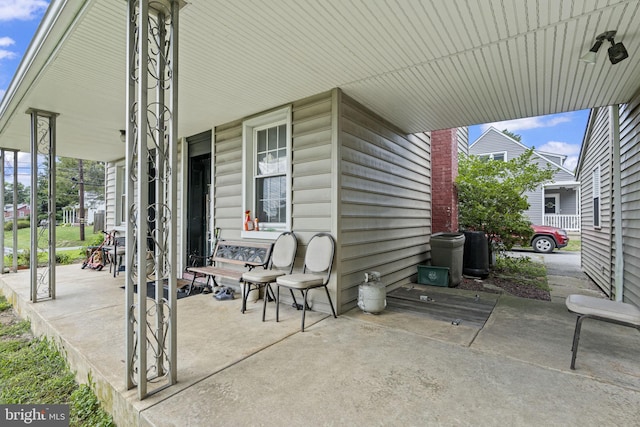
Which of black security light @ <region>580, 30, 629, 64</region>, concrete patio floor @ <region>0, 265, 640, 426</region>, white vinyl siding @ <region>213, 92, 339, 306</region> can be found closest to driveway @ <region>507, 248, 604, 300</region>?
concrete patio floor @ <region>0, 265, 640, 426</region>

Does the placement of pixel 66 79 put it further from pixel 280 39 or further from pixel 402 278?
pixel 402 278

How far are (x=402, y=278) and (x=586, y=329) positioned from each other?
7.97ft

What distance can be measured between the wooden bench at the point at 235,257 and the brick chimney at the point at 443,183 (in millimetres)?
4208

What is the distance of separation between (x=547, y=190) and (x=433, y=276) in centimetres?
1342

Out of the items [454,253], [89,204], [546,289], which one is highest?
[89,204]

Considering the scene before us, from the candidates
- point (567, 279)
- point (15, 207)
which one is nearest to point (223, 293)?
point (15, 207)

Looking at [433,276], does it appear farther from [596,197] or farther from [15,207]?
[15,207]

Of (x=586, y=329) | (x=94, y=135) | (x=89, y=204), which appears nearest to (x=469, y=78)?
(x=586, y=329)

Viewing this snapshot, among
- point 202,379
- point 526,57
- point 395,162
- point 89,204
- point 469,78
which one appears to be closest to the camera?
point 202,379

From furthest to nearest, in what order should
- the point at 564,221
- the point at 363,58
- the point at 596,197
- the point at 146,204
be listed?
the point at 564,221 → the point at 596,197 → the point at 363,58 → the point at 146,204

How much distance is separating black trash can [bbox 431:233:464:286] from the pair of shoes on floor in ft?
11.6

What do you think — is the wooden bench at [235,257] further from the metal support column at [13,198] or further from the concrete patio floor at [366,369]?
the metal support column at [13,198]

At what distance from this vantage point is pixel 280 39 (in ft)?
8.36

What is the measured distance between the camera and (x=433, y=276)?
523cm
